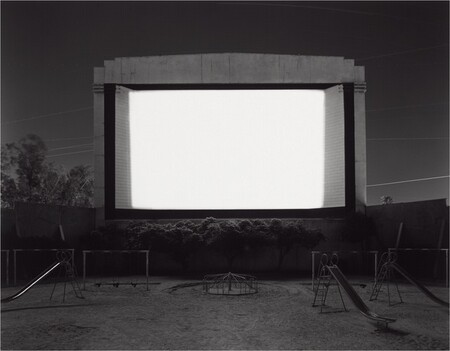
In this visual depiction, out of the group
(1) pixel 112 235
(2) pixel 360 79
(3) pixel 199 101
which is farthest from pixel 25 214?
(2) pixel 360 79

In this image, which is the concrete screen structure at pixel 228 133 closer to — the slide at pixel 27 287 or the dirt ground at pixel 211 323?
the dirt ground at pixel 211 323

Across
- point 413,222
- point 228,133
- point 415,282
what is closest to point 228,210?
point 228,133

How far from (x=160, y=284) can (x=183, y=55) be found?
533 inches

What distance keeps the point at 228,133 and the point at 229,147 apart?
0.77 m

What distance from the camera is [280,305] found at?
14.0 m

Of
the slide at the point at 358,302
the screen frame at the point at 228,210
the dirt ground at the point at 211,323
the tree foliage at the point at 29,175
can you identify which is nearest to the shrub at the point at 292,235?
the screen frame at the point at 228,210

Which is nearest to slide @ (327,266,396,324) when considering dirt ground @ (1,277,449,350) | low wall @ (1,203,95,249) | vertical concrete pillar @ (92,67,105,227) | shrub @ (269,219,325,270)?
dirt ground @ (1,277,449,350)

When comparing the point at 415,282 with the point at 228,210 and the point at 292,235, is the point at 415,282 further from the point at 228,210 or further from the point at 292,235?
the point at 228,210

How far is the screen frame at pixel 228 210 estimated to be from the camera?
91.6 ft

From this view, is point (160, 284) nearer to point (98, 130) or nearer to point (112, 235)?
point (112, 235)

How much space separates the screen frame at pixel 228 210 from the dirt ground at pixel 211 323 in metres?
11.6

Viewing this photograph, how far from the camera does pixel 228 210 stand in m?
28.3

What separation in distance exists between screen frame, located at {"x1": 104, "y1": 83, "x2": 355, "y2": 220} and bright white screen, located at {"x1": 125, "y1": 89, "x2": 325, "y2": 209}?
29 centimetres

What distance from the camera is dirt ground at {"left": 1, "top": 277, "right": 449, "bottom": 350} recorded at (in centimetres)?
938
